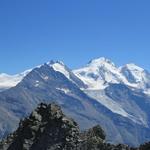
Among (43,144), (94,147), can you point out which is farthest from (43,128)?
(94,147)

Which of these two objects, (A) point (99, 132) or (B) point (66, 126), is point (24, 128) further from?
(A) point (99, 132)

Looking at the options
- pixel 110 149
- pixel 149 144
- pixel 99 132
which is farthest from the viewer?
pixel 99 132

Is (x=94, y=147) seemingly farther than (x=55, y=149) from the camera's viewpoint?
Yes

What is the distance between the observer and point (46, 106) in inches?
3127

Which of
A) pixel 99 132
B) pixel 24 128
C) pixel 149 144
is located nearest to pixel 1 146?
pixel 24 128

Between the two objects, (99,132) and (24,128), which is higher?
(99,132)

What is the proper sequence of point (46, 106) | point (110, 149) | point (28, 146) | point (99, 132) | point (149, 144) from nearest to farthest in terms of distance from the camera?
1. point (149, 144)
2. point (28, 146)
3. point (46, 106)
4. point (110, 149)
5. point (99, 132)

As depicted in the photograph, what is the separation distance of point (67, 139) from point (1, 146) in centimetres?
1868

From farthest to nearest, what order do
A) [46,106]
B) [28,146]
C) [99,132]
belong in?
1. [99,132]
2. [46,106]
3. [28,146]

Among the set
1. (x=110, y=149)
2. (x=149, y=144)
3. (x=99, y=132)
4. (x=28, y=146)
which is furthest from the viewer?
(x=99, y=132)

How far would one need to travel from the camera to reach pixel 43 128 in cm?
7500

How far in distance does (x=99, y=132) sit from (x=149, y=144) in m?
37.6

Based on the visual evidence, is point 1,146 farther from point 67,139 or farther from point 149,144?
point 149,144

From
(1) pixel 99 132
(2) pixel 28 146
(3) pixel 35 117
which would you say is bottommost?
(2) pixel 28 146
